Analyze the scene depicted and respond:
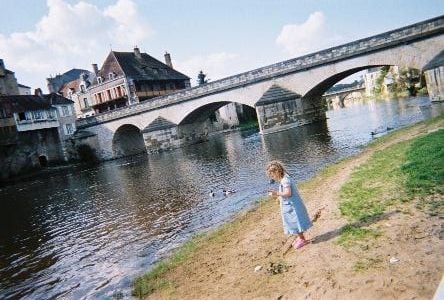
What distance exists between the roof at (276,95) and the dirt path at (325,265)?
98.8 feet

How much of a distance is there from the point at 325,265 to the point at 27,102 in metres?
52.6

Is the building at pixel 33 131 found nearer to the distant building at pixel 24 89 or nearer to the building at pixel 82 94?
the building at pixel 82 94

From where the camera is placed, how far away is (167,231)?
11922 mm

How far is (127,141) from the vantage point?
5634 cm

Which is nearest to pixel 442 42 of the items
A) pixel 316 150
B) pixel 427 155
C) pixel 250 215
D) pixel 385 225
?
pixel 316 150

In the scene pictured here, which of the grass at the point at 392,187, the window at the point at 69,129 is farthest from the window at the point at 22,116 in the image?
the grass at the point at 392,187

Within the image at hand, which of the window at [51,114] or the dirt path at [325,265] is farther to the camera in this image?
the window at [51,114]

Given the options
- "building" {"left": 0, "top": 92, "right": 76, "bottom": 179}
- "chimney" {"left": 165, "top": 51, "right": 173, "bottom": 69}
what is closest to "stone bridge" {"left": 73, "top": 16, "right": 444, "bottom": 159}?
"building" {"left": 0, "top": 92, "right": 76, "bottom": 179}

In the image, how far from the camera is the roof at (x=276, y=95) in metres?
38.7

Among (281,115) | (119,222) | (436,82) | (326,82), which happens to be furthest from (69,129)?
(436,82)

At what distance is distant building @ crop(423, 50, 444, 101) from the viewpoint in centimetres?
3023

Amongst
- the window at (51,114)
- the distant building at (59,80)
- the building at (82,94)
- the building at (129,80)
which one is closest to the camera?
the window at (51,114)

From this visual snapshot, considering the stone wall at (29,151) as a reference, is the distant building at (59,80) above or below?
above

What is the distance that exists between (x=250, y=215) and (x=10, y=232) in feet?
38.2
